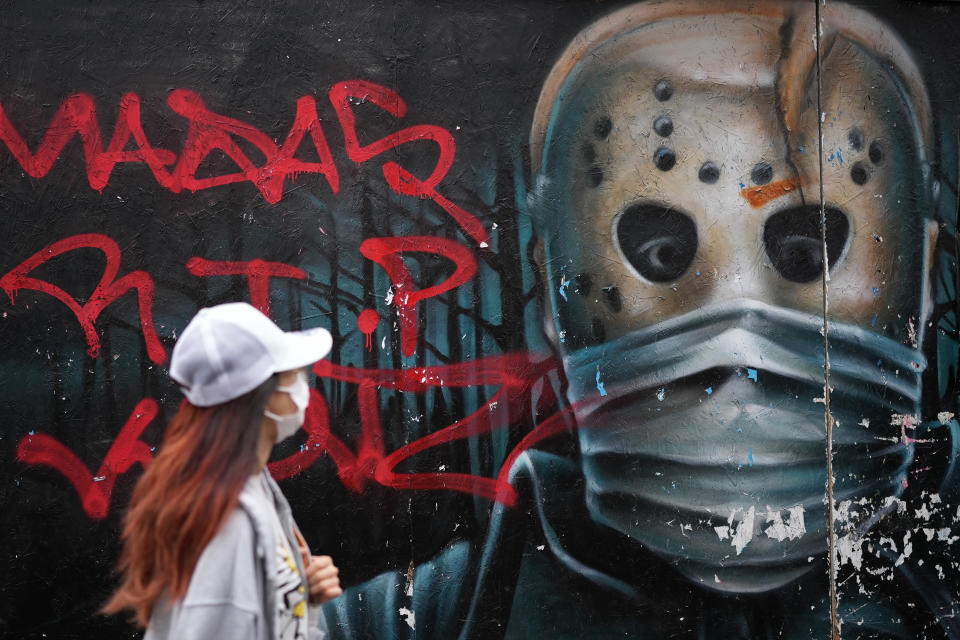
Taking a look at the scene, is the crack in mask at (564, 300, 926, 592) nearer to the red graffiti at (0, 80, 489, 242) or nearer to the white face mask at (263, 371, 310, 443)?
the red graffiti at (0, 80, 489, 242)

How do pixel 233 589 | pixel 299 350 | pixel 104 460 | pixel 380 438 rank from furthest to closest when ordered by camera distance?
pixel 380 438 → pixel 104 460 → pixel 299 350 → pixel 233 589

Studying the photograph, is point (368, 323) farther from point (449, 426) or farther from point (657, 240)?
point (657, 240)

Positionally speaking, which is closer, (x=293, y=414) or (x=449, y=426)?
(x=293, y=414)

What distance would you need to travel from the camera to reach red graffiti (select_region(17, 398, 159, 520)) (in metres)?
3.28

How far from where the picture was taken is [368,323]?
344 centimetres

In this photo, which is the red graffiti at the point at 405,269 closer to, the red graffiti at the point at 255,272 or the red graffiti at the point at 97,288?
the red graffiti at the point at 255,272

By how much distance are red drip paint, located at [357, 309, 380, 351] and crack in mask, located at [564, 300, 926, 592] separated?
89 centimetres

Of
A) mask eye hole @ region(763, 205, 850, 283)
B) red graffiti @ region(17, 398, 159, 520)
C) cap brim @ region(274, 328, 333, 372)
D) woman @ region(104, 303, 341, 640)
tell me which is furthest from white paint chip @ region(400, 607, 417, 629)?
mask eye hole @ region(763, 205, 850, 283)

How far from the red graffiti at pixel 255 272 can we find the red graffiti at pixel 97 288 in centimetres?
22

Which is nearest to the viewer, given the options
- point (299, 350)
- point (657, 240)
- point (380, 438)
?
point (299, 350)

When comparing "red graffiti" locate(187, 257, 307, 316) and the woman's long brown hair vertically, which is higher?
"red graffiti" locate(187, 257, 307, 316)

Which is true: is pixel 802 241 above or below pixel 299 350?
above

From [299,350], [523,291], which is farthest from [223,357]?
[523,291]

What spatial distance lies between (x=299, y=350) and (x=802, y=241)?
272 centimetres
